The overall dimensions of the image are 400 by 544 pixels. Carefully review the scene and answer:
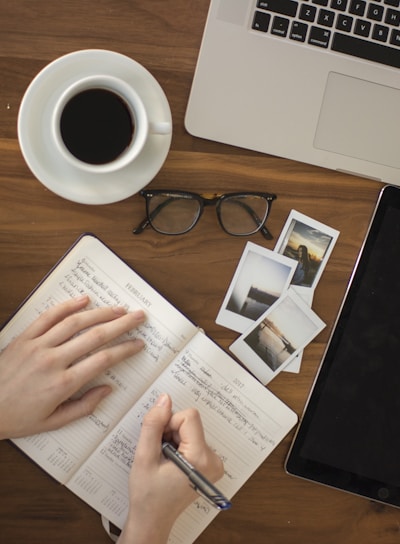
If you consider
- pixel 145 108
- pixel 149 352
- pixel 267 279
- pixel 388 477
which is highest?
pixel 145 108

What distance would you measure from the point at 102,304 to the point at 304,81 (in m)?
0.40

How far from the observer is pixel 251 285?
821 mm

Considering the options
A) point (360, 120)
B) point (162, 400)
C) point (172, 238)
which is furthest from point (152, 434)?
point (360, 120)

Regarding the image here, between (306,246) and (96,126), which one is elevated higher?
(96,126)

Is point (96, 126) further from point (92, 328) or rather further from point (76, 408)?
point (76, 408)

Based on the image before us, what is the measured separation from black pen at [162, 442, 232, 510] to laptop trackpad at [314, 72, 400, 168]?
0.45 metres

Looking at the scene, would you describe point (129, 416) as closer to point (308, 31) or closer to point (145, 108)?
point (145, 108)

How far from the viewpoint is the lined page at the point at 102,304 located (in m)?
0.78

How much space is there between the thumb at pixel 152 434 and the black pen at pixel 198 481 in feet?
0.04

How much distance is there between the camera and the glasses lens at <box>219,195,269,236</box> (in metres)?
0.80

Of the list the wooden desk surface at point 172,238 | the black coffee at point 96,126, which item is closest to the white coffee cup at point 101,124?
the black coffee at point 96,126

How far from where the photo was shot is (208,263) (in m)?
0.82

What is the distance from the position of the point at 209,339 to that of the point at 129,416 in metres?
0.15

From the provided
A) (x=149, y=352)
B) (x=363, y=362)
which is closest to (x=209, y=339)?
(x=149, y=352)
